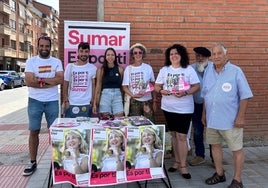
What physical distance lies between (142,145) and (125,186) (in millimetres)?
929

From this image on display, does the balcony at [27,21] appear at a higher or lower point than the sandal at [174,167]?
higher

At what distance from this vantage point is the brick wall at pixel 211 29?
19.2ft

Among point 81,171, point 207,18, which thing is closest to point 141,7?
point 207,18

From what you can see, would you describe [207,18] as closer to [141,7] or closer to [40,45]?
[141,7]

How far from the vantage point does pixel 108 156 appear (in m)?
3.77

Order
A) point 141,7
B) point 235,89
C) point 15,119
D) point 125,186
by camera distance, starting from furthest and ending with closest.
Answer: point 15,119 < point 141,7 < point 125,186 < point 235,89

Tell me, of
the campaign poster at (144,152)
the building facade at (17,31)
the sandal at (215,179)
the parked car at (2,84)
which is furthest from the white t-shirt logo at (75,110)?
the building facade at (17,31)

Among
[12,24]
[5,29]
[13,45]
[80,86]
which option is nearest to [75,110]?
[80,86]

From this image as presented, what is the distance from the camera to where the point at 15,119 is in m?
11.0

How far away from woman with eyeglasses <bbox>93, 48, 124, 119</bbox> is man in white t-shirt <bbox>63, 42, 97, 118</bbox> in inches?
5.0

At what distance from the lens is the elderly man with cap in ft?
16.3

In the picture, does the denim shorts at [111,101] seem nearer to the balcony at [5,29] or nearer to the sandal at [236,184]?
the sandal at [236,184]

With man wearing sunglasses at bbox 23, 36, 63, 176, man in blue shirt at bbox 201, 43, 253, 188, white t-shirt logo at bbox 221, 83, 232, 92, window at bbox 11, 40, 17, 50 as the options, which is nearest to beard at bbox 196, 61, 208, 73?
man in blue shirt at bbox 201, 43, 253, 188

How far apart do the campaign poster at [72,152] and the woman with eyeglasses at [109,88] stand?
3.50ft
